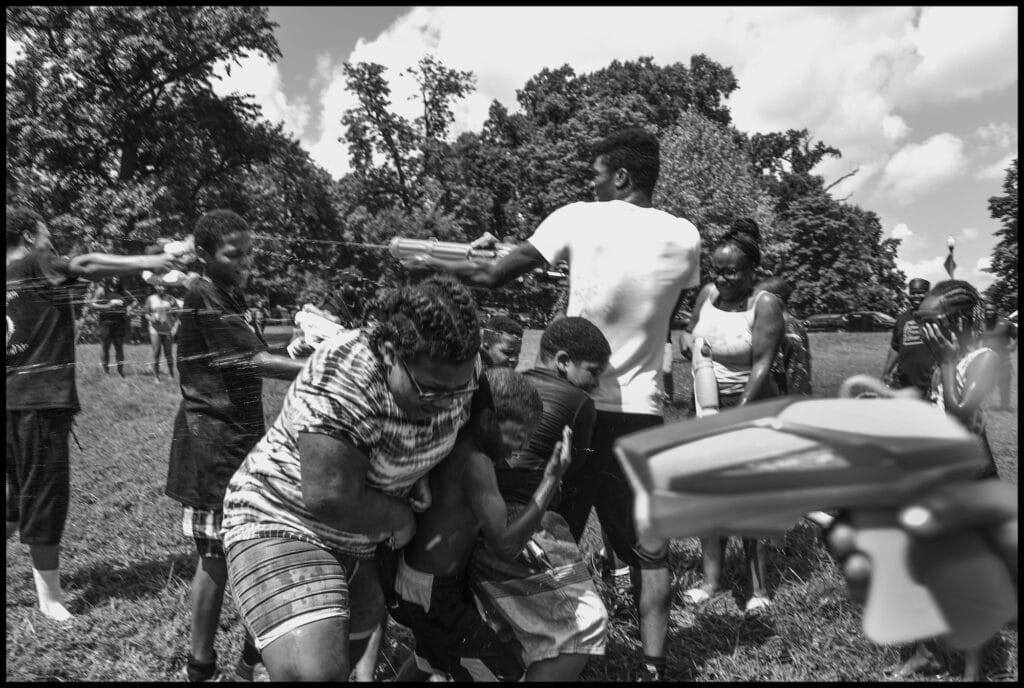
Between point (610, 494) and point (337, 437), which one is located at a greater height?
point (337, 437)

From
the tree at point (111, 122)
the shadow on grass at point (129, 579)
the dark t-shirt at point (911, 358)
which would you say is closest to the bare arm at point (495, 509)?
the shadow on grass at point (129, 579)

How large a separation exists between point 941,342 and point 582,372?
161 centimetres

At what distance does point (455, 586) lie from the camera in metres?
2.43

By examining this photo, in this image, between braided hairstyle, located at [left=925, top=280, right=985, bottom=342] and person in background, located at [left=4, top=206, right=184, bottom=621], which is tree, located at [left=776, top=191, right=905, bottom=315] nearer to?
braided hairstyle, located at [left=925, top=280, right=985, bottom=342]

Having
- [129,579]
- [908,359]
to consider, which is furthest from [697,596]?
[129,579]

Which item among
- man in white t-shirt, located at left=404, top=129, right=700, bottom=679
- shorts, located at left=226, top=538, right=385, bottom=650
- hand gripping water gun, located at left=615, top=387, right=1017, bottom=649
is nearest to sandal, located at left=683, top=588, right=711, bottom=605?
man in white t-shirt, located at left=404, top=129, right=700, bottom=679

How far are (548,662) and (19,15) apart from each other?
5.91 metres

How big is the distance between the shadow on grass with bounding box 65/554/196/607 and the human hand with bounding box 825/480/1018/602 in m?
3.72

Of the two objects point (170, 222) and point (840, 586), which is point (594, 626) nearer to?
point (840, 586)

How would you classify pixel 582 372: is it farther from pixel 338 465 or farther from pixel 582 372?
pixel 338 465

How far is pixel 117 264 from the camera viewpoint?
2.96m

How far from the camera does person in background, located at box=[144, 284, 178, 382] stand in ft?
10.6

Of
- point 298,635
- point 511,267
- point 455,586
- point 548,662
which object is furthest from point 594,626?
point 511,267

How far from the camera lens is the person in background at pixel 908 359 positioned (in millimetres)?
5359
